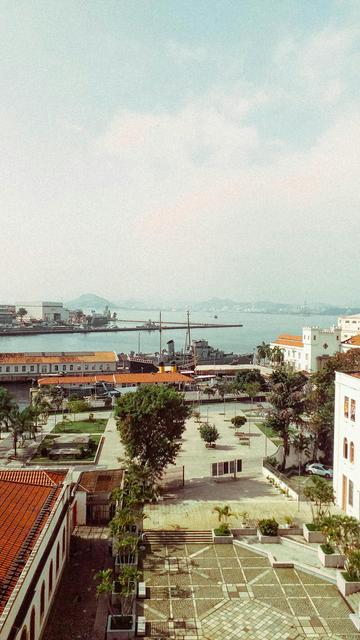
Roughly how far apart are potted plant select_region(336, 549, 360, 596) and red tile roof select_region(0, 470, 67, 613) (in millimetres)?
11779

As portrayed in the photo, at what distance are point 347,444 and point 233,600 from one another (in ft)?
38.8

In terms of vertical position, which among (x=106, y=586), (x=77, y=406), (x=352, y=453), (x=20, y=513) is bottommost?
(x=77, y=406)

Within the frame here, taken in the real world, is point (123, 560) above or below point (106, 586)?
below

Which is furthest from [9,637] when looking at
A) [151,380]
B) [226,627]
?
[151,380]

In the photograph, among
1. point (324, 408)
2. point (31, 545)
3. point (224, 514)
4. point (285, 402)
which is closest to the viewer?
point (31, 545)

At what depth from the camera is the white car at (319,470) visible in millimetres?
34531

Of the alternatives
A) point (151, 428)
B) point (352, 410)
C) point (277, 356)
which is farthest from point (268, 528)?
point (277, 356)

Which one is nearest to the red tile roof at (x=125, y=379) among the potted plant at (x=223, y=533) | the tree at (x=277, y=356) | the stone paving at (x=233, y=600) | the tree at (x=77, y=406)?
the tree at (x=77, y=406)

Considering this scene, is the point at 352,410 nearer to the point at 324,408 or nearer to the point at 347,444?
the point at 347,444

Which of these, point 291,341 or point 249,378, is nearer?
point 249,378

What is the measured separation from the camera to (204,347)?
353ft

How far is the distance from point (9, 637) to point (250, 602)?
9718mm

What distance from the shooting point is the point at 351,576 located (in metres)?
19.5

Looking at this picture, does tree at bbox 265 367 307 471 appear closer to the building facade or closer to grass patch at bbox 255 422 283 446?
grass patch at bbox 255 422 283 446
